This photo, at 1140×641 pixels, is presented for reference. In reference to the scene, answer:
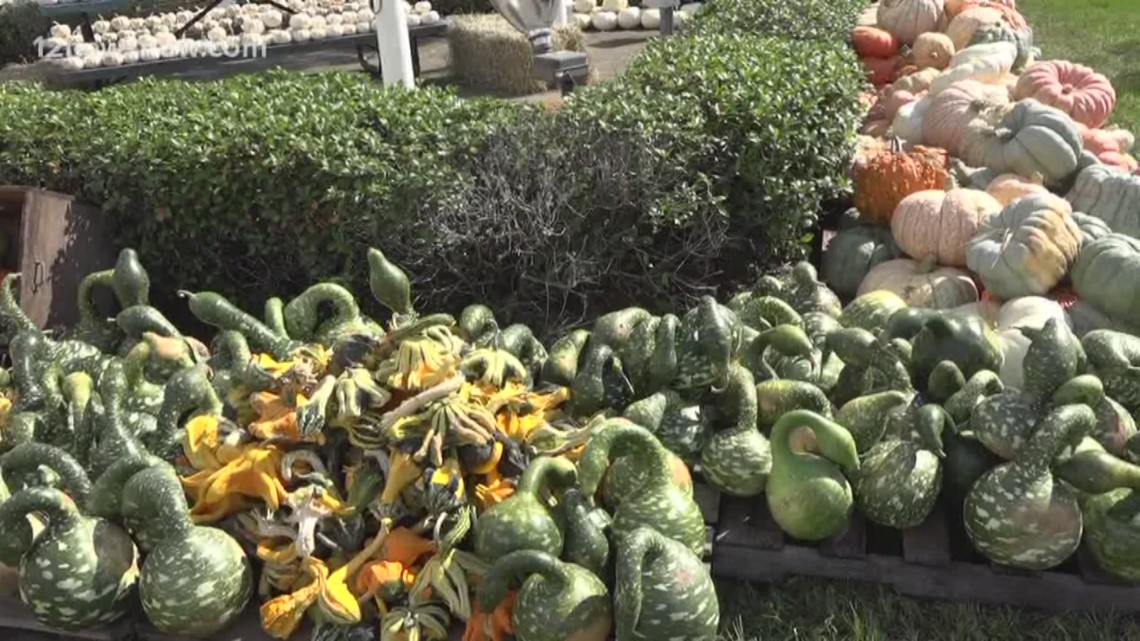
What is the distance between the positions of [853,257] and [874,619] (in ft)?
7.57

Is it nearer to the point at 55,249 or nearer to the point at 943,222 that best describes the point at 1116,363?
the point at 943,222

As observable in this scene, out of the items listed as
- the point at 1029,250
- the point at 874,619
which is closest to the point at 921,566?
the point at 874,619

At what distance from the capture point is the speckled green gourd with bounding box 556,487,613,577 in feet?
8.73

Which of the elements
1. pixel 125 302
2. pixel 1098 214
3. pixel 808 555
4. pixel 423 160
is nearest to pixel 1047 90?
pixel 1098 214

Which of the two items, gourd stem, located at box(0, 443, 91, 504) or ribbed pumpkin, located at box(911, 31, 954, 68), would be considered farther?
ribbed pumpkin, located at box(911, 31, 954, 68)

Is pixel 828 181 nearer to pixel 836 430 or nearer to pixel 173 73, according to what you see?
pixel 836 430

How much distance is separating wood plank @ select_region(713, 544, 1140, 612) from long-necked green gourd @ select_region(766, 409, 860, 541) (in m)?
0.10

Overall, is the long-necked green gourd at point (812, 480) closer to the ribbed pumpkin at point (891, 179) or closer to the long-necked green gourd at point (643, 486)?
the long-necked green gourd at point (643, 486)

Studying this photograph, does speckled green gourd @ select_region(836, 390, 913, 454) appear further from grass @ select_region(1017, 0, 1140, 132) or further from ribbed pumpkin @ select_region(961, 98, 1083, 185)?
grass @ select_region(1017, 0, 1140, 132)

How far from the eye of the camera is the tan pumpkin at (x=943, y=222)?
14.7ft

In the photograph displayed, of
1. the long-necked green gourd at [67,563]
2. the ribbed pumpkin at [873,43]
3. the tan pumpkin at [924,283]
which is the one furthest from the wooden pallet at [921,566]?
the ribbed pumpkin at [873,43]

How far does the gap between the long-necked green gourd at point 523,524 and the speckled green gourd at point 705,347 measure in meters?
0.60

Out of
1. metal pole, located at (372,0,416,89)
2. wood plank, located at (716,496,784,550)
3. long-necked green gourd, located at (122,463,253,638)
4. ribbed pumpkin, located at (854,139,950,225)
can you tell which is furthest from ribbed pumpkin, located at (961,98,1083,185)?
long-necked green gourd, located at (122,463,253,638)

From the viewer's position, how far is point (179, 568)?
2.66 m
